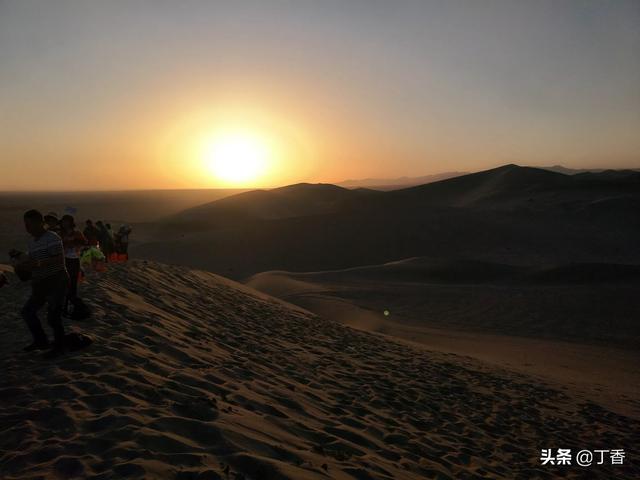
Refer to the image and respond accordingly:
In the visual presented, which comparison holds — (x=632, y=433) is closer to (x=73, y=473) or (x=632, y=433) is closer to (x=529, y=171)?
(x=73, y=473)

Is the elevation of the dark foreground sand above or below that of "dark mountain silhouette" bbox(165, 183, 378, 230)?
below

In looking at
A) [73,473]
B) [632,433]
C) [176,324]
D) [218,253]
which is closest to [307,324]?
[176,324]

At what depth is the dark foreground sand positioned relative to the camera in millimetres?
4035

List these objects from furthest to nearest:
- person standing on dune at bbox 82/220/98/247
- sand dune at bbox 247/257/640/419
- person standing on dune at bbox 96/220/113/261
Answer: person standing on dune at bbox 96/220/113/261
sand dune at bbox 247/257/640/419
person standing on dune at bbox 82/220/98/247

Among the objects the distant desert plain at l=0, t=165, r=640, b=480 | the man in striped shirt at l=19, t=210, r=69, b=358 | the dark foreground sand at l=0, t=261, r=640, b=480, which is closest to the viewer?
the dark foreground sand at l=0, t=261, r=640, b=480

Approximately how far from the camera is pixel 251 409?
5449 mm

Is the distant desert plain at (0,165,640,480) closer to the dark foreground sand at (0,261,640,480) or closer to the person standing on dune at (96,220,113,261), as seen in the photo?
the dark foreground sand at (0,261,640,480)

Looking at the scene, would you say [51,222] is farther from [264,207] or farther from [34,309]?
[264,207]

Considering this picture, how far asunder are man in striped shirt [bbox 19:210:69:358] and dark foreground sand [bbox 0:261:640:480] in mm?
550

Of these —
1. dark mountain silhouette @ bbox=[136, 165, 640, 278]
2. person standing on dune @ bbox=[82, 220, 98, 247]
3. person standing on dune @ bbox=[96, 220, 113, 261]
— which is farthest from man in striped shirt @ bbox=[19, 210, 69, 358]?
dark mountain silhouette @ bbox=[136, 165, 640, 278]

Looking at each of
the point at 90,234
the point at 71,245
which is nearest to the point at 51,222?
the point at 71,245

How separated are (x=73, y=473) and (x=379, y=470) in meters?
2.75

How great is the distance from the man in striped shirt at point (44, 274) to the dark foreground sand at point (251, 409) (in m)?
0.55

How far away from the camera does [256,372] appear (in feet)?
23.0
